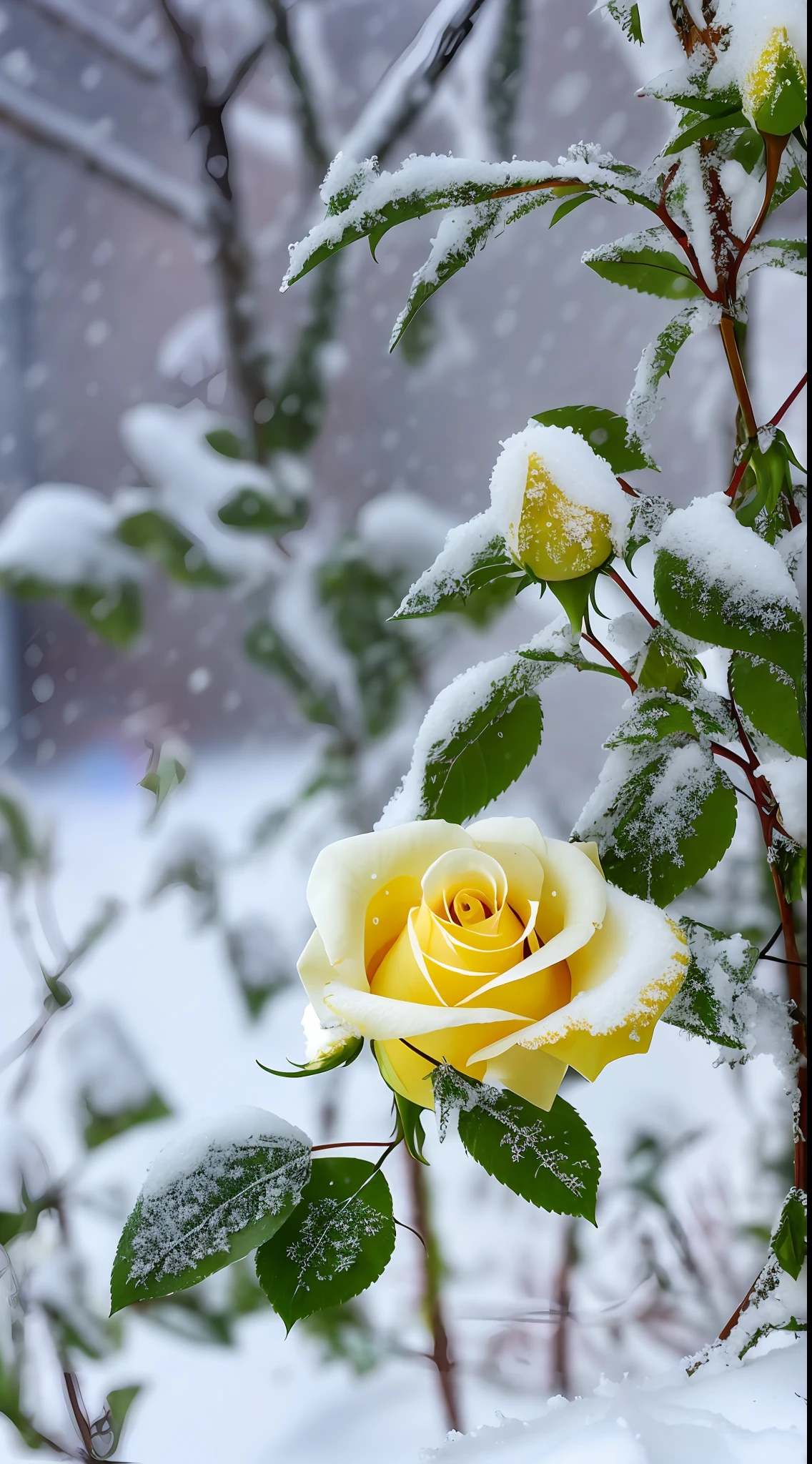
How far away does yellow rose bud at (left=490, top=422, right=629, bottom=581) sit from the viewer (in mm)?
133

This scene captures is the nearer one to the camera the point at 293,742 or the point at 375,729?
the point at 375,729

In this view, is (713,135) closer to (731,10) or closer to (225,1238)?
(731,10)

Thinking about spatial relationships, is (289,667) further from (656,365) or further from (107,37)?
(107,37)

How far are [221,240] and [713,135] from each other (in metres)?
0.52

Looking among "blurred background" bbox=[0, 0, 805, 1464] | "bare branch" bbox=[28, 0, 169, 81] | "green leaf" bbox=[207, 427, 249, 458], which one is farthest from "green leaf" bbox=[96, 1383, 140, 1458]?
"bare branch" bbox=[28, 0, 169, 81]

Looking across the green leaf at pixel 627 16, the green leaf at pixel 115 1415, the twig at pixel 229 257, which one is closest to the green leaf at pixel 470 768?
the green leaf at pixel 627 16

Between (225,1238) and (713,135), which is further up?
(713,135)

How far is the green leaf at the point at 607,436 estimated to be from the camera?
0.17 meters

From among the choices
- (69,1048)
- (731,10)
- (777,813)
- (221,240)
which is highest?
(221,240)

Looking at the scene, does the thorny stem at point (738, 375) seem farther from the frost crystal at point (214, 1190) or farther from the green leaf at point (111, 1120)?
the green leaf at point (111, 1120)

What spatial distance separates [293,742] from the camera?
36.7 inches

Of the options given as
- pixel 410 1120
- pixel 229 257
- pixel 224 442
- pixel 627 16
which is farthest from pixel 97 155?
pixel 410 1120

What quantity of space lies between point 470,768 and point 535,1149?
6cm

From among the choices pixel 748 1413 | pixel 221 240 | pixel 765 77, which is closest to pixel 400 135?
pixel 221 240
